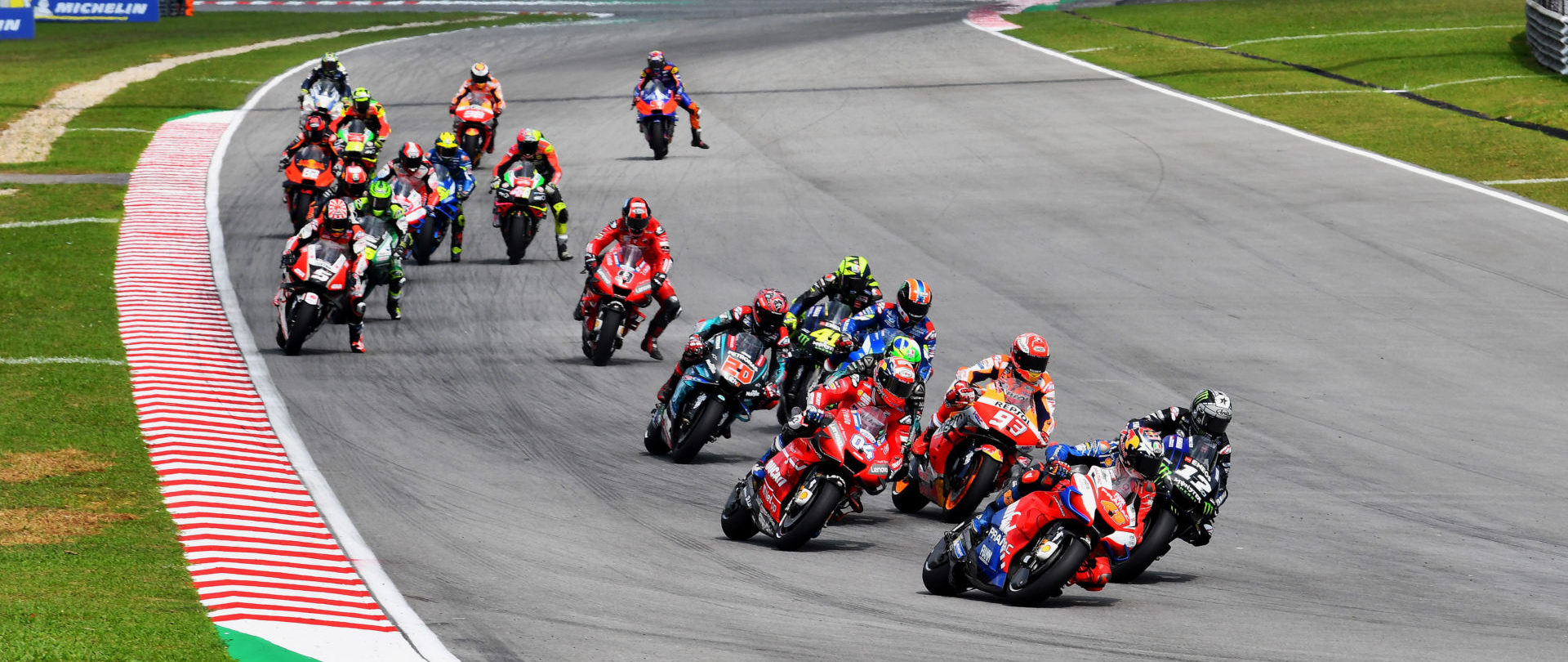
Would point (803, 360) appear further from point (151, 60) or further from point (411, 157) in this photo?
point (151, 60)

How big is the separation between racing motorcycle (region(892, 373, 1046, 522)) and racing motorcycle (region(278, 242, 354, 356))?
28.1 ft

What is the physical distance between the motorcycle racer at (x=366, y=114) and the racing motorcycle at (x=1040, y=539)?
1762cm

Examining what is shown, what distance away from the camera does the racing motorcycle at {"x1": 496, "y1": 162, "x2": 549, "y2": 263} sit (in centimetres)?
2402

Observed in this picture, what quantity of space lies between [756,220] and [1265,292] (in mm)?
8624

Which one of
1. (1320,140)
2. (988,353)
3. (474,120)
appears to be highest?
(474,120)

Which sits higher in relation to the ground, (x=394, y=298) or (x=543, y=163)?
(x=543, y=163)

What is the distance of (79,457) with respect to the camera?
14.5 metres

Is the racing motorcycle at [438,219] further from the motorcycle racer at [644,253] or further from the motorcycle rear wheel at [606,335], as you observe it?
the motorcycle rear wheel at [606,335]

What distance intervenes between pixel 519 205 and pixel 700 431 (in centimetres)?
999

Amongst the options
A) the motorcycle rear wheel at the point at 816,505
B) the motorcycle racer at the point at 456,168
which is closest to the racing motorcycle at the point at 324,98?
the motorcycle racer at the point at 456,168

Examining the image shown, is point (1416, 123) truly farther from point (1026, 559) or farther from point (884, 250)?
point (1026, 559)

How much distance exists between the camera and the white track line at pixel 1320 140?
26.8 meters

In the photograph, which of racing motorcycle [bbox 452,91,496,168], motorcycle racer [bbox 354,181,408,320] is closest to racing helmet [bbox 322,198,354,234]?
motorcycle racer [bbox 354,181,408,320]

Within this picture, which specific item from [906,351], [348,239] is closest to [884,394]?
[906,351]
